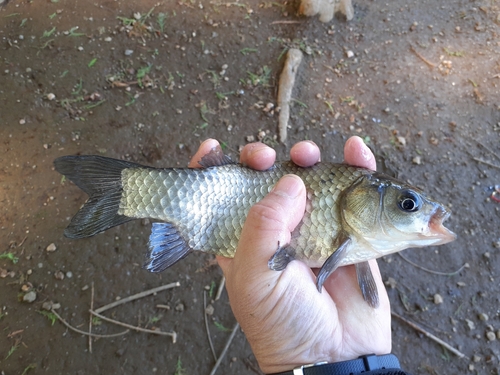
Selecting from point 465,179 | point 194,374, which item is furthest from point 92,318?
point 465,179

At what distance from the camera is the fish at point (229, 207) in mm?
1960

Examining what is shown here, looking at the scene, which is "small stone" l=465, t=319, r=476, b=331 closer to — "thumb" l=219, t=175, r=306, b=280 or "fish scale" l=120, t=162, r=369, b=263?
"fish scale" l=120, t=162, r=369, b=263

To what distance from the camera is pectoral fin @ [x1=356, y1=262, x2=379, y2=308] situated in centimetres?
213

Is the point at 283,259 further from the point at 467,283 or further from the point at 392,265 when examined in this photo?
the point at 467,283

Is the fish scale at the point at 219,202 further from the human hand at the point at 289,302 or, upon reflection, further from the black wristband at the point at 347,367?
the black wristband at the point at 347,367

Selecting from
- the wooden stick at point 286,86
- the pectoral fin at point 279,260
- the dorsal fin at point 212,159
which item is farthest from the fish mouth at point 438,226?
the wooden stick at point 286,86

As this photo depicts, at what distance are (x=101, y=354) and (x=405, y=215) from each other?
98.2 inches

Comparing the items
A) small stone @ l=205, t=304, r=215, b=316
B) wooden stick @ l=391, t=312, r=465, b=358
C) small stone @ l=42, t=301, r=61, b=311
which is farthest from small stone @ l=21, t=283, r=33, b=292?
wooden stick @ l=391, t=312, r=465, b=358

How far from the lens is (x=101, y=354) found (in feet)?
9.93

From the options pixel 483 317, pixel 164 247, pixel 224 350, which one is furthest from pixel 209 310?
pixel 483 317

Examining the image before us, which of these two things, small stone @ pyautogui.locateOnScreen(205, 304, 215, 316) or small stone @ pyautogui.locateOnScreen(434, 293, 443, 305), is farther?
small stone @ pyautogui.locateOnScreen(434, 293, 443, 305)

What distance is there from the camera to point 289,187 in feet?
6.07

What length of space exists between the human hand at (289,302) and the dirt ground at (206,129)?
1267 millimetres

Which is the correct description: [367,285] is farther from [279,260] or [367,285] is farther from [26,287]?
[26,287]
